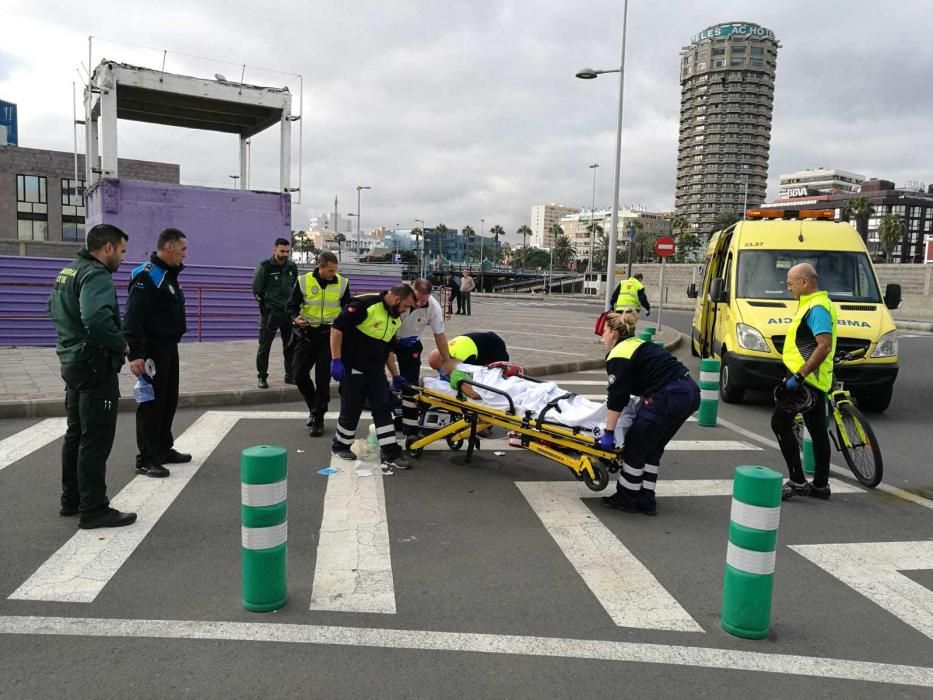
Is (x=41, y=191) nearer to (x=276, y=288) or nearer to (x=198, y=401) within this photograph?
(x=198, y=401)

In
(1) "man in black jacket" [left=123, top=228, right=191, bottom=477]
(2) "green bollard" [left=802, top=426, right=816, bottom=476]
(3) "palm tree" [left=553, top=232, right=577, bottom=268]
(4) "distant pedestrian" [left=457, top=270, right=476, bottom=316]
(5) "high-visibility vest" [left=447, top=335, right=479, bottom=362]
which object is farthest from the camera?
(3) "palm tree" [left=553, top=232, right=577, bottom=268]

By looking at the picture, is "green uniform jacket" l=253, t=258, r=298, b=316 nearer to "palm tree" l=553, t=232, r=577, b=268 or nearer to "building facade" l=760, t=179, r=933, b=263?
"building facade" l=760, t=179, r=933, b=263

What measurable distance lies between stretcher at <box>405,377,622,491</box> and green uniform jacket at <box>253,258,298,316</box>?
2.98 metres

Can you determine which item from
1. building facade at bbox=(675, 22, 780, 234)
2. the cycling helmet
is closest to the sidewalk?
the cycling helmet

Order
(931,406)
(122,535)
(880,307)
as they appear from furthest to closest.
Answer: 1. (931,406)
2. (880,307)
3. (122,535)

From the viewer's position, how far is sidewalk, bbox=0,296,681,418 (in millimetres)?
8656

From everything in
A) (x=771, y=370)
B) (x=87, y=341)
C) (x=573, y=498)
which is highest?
(x=87, y=341)

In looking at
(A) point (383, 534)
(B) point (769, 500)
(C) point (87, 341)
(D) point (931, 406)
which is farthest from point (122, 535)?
(D) point (931, 406)

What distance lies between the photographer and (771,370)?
905cm

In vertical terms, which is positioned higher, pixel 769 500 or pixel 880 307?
pixel 880 307

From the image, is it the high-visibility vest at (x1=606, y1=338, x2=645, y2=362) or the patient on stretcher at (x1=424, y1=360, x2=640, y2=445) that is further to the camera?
the patient on stretcher at (x1=424, y1=360, x2=640, y2=445)

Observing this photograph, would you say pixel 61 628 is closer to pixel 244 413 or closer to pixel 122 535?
pixel 122 535

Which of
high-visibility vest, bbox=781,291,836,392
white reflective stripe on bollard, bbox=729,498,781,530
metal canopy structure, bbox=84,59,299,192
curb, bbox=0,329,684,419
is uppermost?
metal canopy structure, bbox=84,59,299,192

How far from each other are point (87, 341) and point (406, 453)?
3157mm
